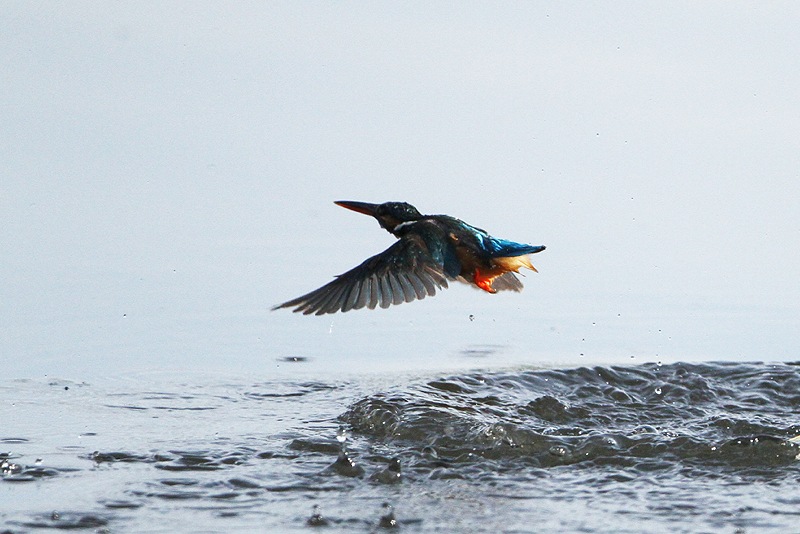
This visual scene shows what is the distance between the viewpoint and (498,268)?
20.2 feet

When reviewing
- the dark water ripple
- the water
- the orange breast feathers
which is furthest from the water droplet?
the orange breast feathers

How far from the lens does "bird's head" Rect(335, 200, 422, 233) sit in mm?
6426

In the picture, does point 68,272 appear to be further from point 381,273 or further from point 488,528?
point 488,528

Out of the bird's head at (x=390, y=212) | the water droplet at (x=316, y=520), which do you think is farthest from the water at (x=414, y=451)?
the bird's head at (x=390, y=212)

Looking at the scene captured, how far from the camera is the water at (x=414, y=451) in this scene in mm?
4172

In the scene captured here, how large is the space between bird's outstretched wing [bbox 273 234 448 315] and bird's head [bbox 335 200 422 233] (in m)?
0.48

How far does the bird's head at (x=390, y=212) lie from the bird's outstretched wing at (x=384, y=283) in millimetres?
485

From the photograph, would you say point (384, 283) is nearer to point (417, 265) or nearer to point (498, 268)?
point (417, 265)

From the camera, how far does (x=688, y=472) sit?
469cm

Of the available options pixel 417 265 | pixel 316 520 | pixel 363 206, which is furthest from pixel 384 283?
pixel 316 520

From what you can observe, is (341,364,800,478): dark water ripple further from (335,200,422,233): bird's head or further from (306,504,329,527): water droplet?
(335,200,422,233): bird's head

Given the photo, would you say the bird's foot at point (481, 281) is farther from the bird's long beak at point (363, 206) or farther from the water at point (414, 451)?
the bird's long beak at point (363, 206)

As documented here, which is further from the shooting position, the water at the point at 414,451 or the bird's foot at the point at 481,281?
the bird's foot at the point at 481,281

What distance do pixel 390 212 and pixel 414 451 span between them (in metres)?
1.76
